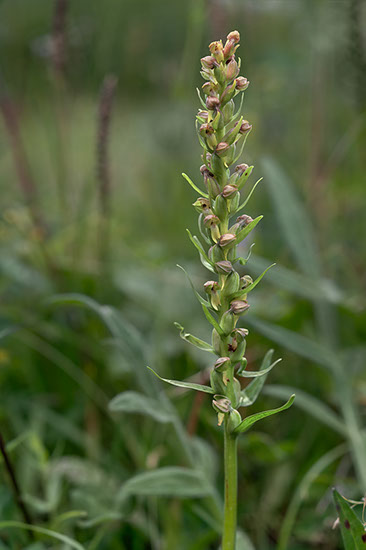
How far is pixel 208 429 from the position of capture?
4.16 ft

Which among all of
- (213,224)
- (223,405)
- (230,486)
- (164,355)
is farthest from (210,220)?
(164,355)

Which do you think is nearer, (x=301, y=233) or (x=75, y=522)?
(x=75, y=522)

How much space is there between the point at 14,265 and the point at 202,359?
606 mm

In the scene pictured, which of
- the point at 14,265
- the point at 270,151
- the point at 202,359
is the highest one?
the point at 14,265

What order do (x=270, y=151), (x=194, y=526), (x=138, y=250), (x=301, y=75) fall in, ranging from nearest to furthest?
(x=194, y=526), (x=138, y=250), (x=270, y=151), (x=301, y=75)

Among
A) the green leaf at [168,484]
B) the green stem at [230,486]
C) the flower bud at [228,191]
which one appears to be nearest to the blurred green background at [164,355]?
the green leaf at [168,484]

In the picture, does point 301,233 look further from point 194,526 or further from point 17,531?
point 17,531

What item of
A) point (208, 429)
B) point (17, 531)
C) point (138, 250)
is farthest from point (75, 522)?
point (138, 250)

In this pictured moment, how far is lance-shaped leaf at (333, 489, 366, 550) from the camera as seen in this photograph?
Answer: 27.5 inches

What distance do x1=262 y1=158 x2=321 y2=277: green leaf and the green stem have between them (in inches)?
33.3

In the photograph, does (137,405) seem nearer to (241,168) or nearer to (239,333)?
(239,333)

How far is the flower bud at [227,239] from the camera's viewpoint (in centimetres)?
61

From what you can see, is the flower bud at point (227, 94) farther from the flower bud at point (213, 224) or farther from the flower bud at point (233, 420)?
the flower bud at point (233, 420)

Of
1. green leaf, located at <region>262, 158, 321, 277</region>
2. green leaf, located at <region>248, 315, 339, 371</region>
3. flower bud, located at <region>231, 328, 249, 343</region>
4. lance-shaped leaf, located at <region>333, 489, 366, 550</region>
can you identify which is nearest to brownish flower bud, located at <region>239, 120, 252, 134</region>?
flower bud, located at <region>231, 328, 249, 343</region>
